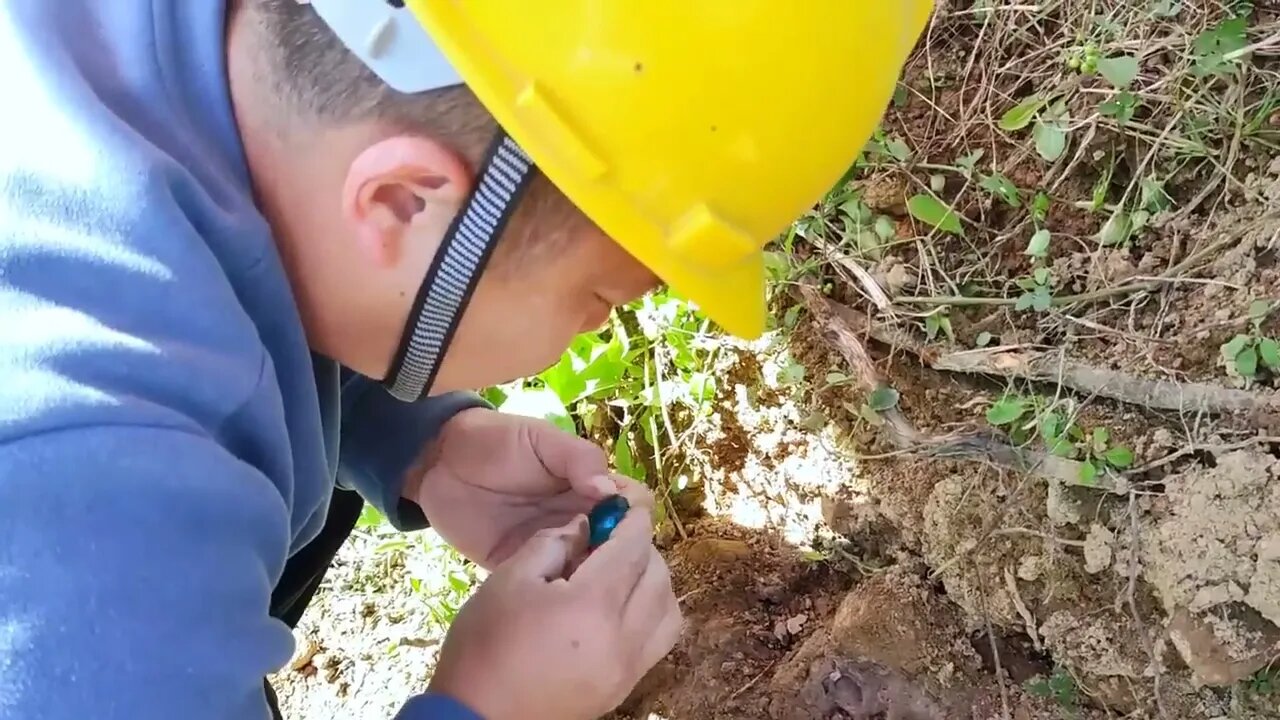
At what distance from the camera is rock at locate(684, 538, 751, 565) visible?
1468mm

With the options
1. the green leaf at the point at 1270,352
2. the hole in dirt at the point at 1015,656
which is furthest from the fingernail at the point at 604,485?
the green leaf at the point at 1270,352

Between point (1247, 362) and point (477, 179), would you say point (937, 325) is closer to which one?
point (1247, 362)

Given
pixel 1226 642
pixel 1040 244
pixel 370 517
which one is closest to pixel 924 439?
pixel 1040 244

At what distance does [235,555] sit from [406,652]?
2.98 feet

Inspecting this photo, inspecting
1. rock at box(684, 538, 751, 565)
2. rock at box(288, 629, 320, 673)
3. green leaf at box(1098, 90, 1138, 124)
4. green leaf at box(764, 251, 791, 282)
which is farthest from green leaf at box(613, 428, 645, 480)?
green leaf at box(1098, 90, 1138, 124)

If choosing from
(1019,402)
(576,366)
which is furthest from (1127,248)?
(576,366)

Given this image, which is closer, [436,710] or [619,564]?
[436,710]

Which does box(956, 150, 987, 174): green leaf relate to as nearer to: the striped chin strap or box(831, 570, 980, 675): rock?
box(831, 570, 980, 675): rock

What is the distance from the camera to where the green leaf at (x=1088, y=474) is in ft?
3.85

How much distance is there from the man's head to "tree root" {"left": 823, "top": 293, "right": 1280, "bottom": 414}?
1.95ft

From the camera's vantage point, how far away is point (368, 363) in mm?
945

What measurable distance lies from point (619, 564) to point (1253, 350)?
70cm

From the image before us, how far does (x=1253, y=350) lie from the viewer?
1.17 meters

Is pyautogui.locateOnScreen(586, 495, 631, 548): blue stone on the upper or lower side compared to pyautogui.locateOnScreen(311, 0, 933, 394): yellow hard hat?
lower
